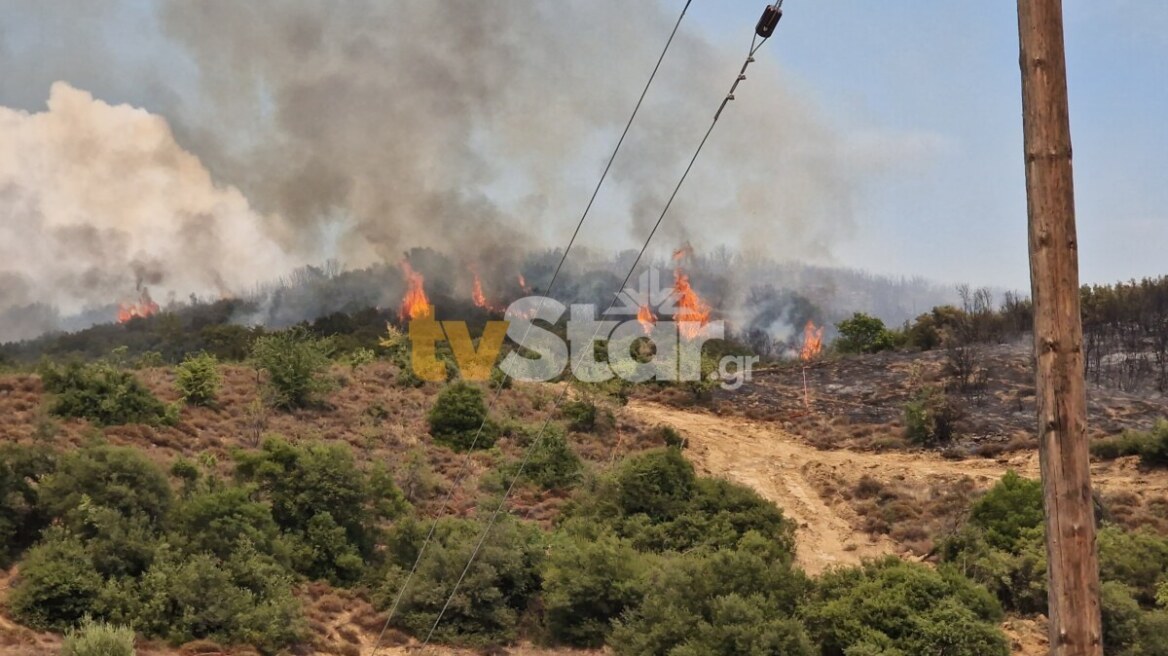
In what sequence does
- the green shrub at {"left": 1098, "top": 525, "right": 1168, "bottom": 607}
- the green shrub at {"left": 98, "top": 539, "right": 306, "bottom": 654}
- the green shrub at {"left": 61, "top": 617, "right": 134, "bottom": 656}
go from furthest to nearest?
the green shrub at {"left": 1098, "top": 525, "right": 1168, "bottom": 607}, the green shrub at {"left": 98, "top": 539, "right": 306, "bottom": 654}, the green shrub at {"left": 61, "top": 617, "right": 134, "bottom": 656}

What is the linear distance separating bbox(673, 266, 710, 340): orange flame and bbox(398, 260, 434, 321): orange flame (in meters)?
15.2

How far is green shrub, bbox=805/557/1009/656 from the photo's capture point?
16.4 meters

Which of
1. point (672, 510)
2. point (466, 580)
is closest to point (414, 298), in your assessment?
point (672, 510)

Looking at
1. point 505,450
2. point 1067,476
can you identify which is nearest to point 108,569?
point 505,450

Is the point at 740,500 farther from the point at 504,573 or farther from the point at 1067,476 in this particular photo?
the point at 1067,476

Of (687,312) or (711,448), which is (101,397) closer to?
(711,448)

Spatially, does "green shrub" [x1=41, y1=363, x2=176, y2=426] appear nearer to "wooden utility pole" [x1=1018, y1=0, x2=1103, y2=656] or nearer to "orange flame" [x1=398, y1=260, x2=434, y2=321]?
"wooden utility pole" [x1=1018, y1=0, x2=1103, y2=656]

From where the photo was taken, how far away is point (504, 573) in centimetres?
2098

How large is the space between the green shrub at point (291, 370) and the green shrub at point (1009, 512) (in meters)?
21.1

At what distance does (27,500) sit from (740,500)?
50.6ft

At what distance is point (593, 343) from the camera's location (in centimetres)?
5044

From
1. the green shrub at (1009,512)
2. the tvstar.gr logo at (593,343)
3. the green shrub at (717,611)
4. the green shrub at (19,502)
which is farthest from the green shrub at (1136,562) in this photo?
the tvstar.gr logo at (593,343)

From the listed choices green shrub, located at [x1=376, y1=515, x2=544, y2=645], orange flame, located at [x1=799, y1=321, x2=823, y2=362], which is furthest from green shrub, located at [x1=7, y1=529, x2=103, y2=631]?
orange flame, located at [x1=799, y1=321, x2=823, y2=362]

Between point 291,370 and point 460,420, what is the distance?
6.03 metres
